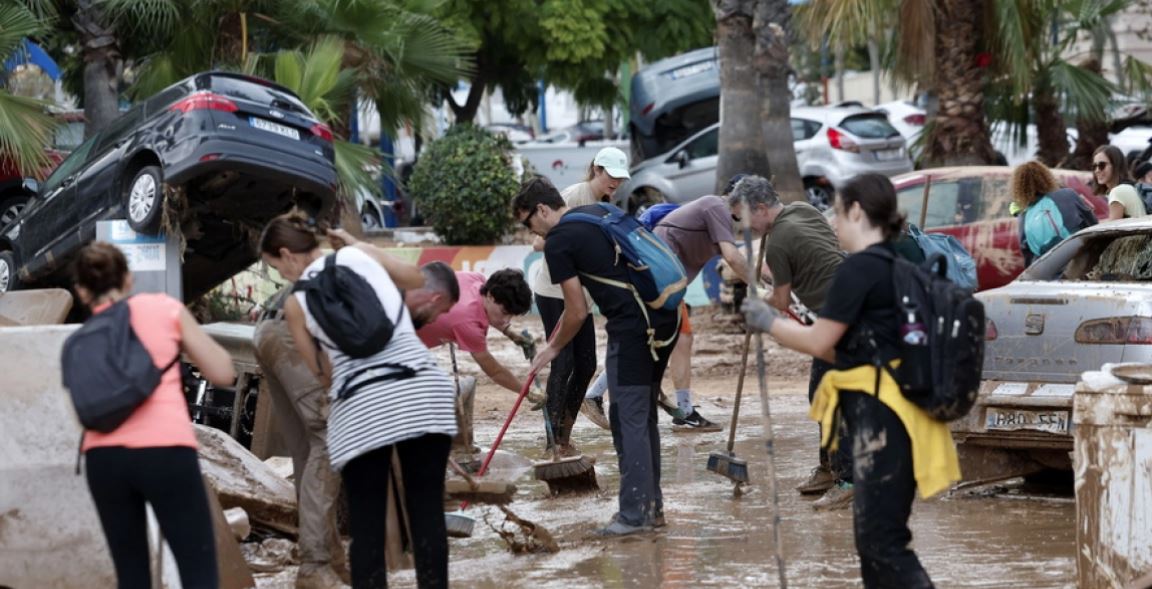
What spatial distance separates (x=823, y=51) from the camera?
45531mm

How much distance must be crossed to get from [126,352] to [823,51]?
136ft

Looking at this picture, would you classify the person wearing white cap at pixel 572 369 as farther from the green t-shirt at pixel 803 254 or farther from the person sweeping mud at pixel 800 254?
the green t-shirt at pixel 803 254

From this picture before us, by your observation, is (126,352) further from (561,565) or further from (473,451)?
(473,451)

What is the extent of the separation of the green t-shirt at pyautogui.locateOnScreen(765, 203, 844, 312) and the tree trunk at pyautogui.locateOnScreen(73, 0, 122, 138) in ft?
30.0

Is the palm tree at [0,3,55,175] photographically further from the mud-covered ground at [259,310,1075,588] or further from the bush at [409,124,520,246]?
the bush at [409,124,520,246]

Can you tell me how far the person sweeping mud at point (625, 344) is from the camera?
25.9ft

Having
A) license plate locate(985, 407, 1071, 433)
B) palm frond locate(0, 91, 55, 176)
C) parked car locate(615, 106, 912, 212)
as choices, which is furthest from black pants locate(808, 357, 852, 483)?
parked car locate(615, 106, 912, 212)

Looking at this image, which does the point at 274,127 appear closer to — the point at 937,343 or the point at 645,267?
the point at 645,267

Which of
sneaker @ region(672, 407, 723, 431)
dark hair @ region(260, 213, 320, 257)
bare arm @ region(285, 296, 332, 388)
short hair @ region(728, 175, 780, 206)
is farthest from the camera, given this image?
sneaker @ region(672, 407, 723, 431)

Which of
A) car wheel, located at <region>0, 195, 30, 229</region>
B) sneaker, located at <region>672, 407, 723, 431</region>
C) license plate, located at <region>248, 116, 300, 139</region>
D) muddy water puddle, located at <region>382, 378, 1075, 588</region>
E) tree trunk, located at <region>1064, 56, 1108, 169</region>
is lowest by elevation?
muddy water puddle, located at <region>382, 378, 1075, 588</region>

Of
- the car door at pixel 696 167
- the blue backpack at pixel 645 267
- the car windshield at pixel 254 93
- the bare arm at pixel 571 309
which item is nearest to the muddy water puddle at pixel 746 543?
the bare arm at pixel 571 309

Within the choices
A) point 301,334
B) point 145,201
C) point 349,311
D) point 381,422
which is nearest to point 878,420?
point 381,422

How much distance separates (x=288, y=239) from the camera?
20.7 feet

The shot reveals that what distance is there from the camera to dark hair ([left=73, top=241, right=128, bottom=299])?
212 inches
